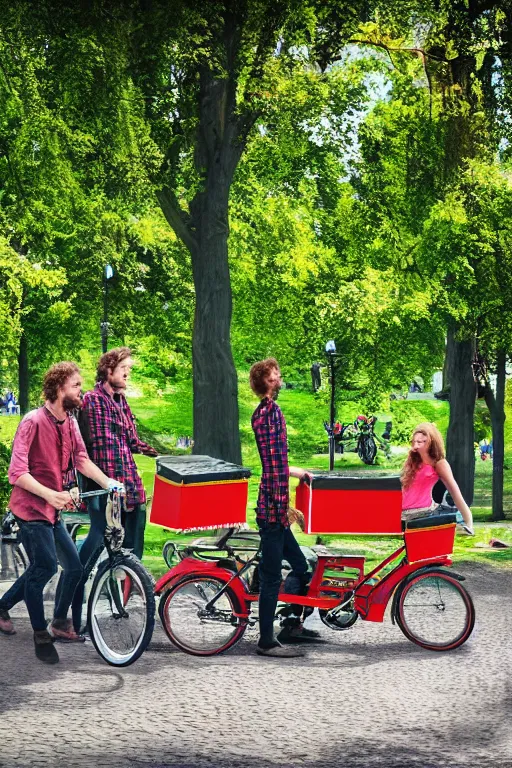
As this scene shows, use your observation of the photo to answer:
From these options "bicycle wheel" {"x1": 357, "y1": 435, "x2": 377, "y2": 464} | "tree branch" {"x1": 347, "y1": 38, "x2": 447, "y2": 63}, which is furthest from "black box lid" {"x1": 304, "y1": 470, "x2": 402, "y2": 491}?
"bicycle wheel" {"x1": 357, "y1": 435, "x2": 377, "y2": 464}

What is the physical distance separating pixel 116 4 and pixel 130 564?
39.6 ft

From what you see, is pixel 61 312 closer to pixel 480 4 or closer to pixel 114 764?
pixel 480 4

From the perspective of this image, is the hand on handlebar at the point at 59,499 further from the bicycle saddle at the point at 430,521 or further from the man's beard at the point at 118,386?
the bicycle saddle at the point at 430,521

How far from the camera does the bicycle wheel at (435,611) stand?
819 centimetres

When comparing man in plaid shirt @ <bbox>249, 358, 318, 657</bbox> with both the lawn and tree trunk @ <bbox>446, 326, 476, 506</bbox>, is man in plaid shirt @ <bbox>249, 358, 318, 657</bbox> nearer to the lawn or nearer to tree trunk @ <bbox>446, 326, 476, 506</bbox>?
the lawn

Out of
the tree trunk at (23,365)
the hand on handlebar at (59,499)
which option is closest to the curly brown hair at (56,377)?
the hand on handlebar at (59,499)

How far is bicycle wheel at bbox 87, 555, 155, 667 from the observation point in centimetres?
762

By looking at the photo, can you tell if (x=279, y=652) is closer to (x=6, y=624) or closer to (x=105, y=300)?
(x=6, y=624)

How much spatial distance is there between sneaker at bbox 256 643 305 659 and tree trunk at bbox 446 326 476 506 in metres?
18.6

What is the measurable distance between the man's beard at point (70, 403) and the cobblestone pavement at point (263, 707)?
156 centimetres

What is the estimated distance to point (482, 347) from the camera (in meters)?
27.0

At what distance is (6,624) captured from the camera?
8641 mm

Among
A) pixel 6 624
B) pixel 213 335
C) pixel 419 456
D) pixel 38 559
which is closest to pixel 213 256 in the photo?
pixel 213 335

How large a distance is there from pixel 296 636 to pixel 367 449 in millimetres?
32952
